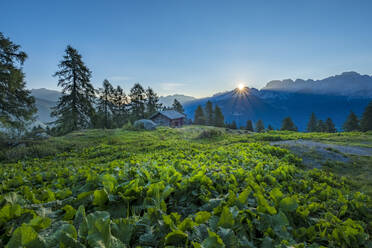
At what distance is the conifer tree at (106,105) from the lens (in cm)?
3969

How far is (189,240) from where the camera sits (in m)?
1.31

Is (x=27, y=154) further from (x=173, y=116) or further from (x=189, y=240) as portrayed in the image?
(x=173, y=116)

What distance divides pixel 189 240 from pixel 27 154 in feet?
34.8

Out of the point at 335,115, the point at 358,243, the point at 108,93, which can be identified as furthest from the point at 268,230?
the point at 335,115

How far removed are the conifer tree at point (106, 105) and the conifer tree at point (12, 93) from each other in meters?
24.6

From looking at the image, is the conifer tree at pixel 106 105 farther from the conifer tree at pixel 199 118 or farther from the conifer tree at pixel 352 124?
the conifer tree at pixel 352 124

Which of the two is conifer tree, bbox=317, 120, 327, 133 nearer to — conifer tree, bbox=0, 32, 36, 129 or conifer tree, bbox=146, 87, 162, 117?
conifer tree, bbox=146, 87, 162, 117

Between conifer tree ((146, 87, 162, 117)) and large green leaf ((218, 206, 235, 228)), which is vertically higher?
conifer tree ((146, 87, 162, 117))

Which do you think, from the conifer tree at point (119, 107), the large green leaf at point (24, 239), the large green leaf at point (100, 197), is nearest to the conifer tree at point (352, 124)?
the large green leaf at point (100, 197)

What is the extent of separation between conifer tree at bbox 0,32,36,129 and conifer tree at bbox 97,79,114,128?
2465cm

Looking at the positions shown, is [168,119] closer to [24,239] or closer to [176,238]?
[176,238]

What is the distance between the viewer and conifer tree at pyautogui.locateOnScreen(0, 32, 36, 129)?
12.4 metres

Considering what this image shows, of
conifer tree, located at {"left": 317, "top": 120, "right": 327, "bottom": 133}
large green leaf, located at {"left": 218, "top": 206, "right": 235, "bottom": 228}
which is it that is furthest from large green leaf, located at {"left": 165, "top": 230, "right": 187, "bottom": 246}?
conifer tree, located at {"left": 317, "top": 120, "right": 327, "bottom": 133}

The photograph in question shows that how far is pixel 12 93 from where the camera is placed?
1392cm
